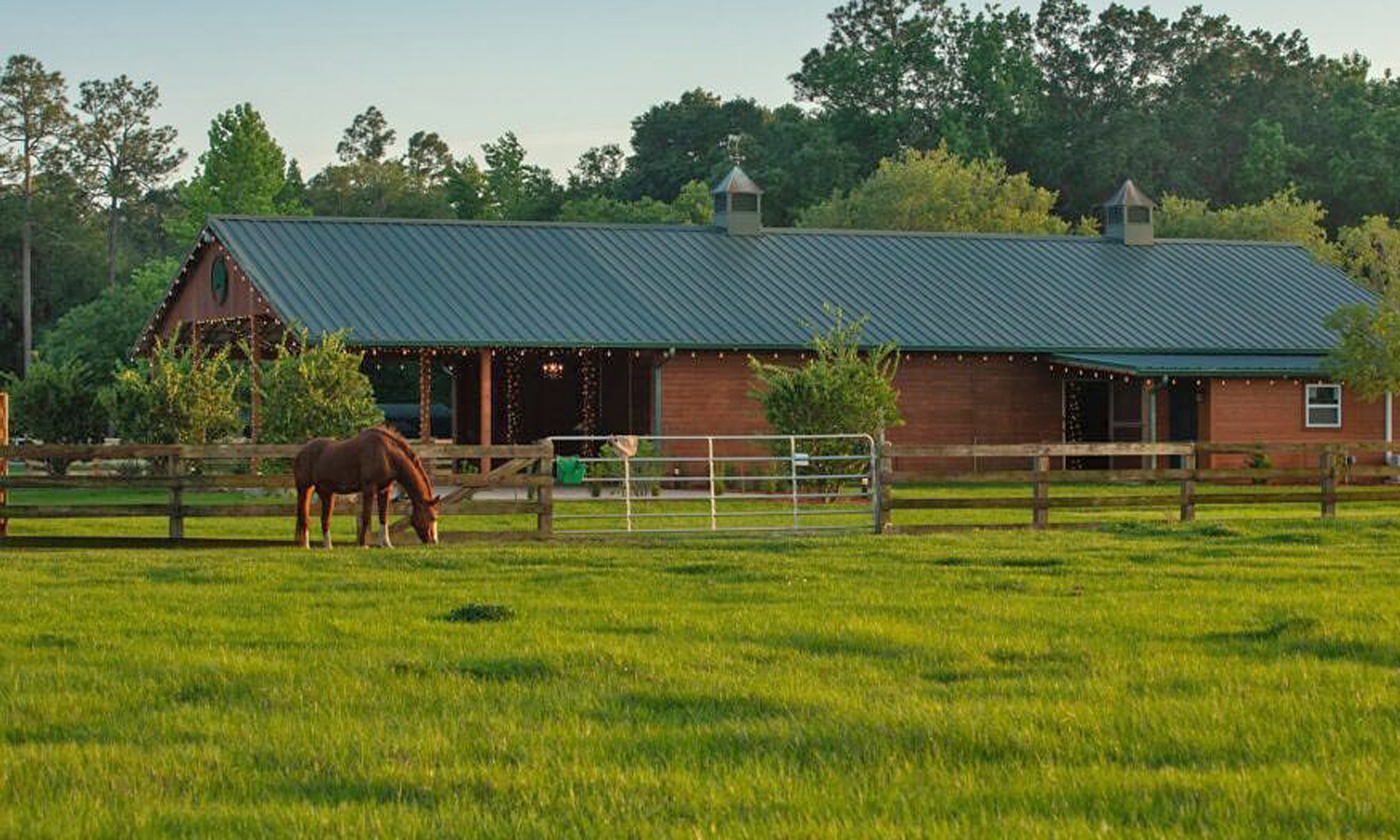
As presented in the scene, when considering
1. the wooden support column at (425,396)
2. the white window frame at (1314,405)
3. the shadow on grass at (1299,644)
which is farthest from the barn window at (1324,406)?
the shadow on grass at (1299,644)

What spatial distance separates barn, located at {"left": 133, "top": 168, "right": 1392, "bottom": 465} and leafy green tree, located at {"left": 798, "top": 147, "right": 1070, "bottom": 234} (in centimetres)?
1765

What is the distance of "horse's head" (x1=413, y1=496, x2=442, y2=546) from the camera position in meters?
21.3

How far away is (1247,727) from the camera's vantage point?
8.88m

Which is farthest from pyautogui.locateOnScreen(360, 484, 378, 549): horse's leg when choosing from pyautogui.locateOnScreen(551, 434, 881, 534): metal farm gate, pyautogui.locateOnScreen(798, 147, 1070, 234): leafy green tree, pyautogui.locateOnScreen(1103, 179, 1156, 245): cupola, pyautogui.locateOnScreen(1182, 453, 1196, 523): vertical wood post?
pyautogui.locateOnScreen(798, 147, 1070, 234): leafy green tree

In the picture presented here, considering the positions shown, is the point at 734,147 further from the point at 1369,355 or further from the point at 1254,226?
the point at 1369,355

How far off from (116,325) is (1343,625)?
Result: 195ft

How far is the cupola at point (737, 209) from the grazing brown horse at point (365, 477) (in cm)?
2749

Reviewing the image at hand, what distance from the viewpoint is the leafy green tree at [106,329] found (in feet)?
214

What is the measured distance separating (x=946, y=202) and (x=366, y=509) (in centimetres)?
4900

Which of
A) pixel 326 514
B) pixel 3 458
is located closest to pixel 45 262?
pixel 3 458

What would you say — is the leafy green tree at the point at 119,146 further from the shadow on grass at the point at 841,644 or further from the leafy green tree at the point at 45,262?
the shadow on grass at the point at 841,644

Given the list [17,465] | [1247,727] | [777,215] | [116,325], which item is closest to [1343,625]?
[1247,727]

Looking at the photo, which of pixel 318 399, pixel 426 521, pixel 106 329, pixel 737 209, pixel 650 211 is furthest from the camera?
pixel 650 211

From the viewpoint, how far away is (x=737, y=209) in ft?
158
